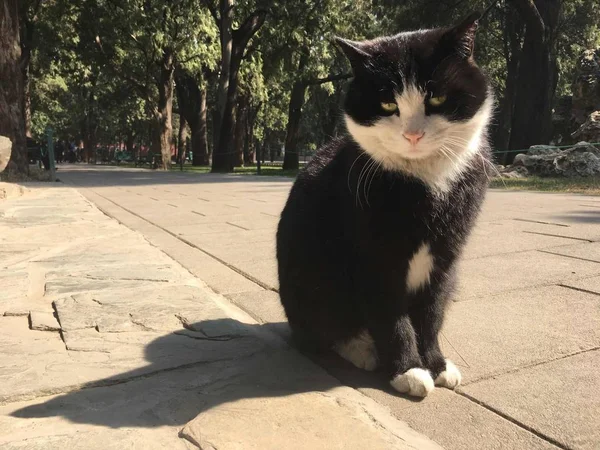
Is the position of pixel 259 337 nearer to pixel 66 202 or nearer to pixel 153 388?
pixel 153 388

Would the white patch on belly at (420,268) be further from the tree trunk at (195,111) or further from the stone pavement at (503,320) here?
the tree trunk at (195,111)

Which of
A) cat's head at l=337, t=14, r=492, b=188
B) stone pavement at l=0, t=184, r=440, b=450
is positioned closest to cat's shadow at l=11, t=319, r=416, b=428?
stone pavement at l=0, t=184, r=440, b=450

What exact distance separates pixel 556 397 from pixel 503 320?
0.70 m

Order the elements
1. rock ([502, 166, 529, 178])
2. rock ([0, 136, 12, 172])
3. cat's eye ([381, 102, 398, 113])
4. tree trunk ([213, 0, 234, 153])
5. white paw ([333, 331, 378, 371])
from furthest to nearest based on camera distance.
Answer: tree trunk ([213, 0, 234, 153]), rock ([502, 166, 529, 178]), rock ([0, 136, 12, 172]), white paw ([333, 331, 378, 371]), cat's eye ([381, 102, 398, 113])

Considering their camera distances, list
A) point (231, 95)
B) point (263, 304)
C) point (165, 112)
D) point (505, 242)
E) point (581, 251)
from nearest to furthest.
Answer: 1. point (263, 304)
2. point (581, 251)
3. point (505, 242)
4. point (231, 95)
5. point (165, 112)

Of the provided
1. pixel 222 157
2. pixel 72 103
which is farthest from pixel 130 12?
pixel 72 103

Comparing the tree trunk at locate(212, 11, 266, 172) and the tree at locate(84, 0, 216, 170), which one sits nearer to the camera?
the tree trunk at locate(212, 11, 266, 172)

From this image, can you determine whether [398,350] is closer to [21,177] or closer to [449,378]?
[449,378]

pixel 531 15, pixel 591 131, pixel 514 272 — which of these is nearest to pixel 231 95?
pixel 531 15

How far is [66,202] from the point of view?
7.54 metres

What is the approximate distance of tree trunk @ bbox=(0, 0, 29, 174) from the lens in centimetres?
1080

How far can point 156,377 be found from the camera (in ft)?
5.75

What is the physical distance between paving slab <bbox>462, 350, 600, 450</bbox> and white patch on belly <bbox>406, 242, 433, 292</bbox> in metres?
0.38

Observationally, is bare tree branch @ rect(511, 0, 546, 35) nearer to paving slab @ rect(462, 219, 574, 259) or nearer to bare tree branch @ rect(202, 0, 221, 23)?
bare tree branch @ rect(202, 0, 221, 23)
